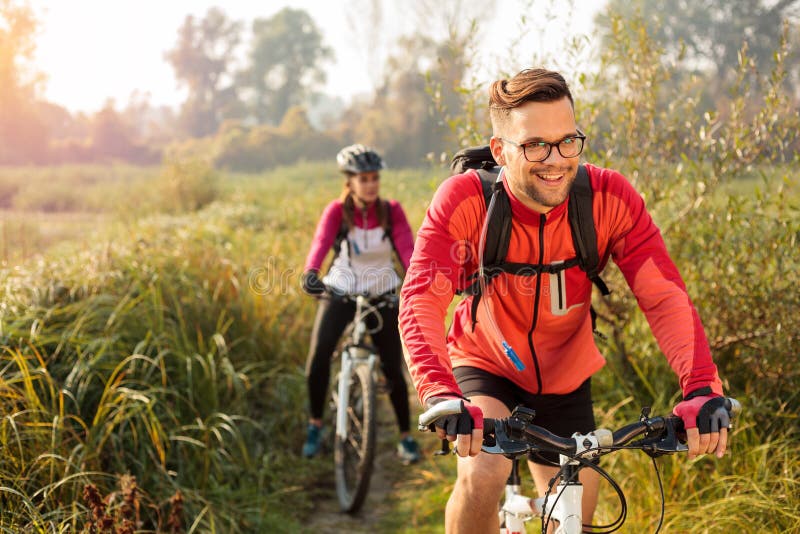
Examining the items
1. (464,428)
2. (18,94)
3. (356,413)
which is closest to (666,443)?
(464,428)

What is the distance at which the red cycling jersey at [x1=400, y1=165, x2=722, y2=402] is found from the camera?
2.31 meters

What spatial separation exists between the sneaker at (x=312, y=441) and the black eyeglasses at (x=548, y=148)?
3.43 metres

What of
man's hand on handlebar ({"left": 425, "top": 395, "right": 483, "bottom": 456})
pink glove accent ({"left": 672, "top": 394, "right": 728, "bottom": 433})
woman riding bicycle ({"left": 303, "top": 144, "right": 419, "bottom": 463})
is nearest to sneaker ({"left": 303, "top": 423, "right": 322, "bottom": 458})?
woman riding bicycle ({"left": 303, "top": 144, "right": 419, "bottom": 463})

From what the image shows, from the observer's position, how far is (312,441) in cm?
517

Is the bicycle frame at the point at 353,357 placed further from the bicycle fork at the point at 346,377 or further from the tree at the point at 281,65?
the tree at the point at 281,65

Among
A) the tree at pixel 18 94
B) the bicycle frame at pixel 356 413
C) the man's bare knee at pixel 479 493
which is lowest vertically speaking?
the bicycle frame at pixel 356 413

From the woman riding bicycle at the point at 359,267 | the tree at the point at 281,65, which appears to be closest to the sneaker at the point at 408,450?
the woman riding bicycle at the point at 359,267

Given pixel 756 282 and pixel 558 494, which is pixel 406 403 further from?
pixel 558 494

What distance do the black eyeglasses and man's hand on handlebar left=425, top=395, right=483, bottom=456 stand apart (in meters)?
0.88

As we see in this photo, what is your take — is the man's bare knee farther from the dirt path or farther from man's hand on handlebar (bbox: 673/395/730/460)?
the dirt path

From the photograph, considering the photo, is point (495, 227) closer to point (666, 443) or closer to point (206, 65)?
point (666, 443)

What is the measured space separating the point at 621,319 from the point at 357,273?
186 centimetres

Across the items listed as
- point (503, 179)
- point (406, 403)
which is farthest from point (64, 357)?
point (503, 179)

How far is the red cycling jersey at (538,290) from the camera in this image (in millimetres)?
2312
